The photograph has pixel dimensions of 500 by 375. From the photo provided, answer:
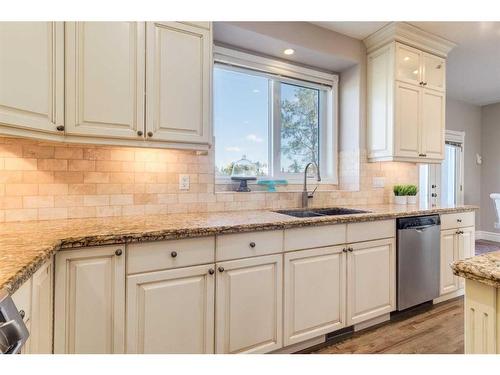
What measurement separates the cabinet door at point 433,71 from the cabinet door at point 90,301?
10.5 feet

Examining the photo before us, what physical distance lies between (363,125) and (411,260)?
139 cm

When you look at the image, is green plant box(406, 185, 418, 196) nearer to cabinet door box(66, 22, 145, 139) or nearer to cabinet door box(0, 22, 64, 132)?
cabinet door box(66, 22, 145, 139)

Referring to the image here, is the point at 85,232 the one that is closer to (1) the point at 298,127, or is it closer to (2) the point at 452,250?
(1) the point at 298,127

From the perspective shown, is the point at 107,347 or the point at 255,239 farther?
the point at 255,239

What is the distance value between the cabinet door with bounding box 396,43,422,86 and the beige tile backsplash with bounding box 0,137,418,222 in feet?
5.11

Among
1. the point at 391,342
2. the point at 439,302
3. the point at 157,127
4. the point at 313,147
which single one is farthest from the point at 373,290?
the point at 157,127

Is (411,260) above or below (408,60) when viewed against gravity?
below

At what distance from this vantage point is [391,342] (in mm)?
2066

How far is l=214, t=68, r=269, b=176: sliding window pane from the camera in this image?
8.50 ft

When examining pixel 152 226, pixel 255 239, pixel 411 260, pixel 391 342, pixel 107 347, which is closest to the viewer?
pixel 107 347

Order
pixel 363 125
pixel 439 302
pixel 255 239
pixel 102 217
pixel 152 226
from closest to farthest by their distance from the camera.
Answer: pixel 152 226 → pixel 255 239 → pixel 102 217 → pixel 439 302 → pixel 363 125

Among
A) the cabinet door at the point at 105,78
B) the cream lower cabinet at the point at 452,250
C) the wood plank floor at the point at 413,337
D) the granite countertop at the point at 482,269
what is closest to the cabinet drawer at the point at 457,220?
the cream lower cabinet at the point at 452,250

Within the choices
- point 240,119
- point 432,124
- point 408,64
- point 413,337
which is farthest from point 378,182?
point 240,119

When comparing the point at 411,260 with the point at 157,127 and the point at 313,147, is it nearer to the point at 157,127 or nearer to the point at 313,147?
the point at 313,147
